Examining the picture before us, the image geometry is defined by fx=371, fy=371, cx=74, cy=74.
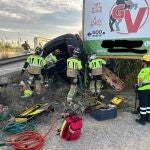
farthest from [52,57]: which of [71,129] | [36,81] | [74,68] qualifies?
[71,129]

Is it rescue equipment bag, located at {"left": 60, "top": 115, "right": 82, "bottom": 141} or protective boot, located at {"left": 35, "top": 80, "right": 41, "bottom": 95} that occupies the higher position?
protective boot, located at {"left": 35, "top": 80, "right": 41, "bottom": 95}

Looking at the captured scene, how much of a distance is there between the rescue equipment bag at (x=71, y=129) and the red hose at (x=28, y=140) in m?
0.60

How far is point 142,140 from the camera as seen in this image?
989 cm

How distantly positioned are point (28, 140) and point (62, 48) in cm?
724

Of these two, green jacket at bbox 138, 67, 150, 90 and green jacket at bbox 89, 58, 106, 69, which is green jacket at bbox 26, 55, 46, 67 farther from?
green jacket at bbox 138, 67, 150, 90

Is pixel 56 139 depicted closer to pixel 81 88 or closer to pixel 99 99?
pixel 99 99

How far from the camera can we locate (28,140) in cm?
974

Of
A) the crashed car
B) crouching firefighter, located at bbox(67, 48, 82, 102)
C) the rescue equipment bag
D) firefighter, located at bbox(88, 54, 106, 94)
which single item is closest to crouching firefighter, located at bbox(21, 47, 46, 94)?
the crashed car

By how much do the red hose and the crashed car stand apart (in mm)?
5574

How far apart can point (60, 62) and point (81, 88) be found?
1.93 metres

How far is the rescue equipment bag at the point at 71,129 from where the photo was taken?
9.80 meters

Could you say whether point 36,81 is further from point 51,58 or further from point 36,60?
point 51,58

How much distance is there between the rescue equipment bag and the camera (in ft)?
32.1

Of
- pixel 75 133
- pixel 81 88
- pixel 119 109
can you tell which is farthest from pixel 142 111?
pixel 81 88
